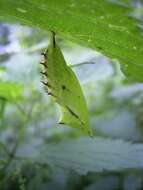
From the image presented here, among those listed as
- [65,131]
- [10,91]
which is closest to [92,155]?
[10,91]

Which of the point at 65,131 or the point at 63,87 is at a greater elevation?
the point at 63,87

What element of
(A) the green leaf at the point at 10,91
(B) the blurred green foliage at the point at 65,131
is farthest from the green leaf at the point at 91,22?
(A) the green leaf at the point at 10,91

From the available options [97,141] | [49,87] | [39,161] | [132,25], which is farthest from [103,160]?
[132,25]

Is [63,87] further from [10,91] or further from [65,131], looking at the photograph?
[65,131]

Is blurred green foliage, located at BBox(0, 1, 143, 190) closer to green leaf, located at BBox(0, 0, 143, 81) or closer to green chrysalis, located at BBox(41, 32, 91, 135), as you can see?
green chrysalis, located at BBox(41, 32, 91, 135)

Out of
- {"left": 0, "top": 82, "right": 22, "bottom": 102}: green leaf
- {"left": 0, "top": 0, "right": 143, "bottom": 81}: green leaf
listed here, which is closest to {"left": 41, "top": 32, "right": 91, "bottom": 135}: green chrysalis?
{"left": 0, "top": 0, "right": 143, "bottom": 81}: green leaf
